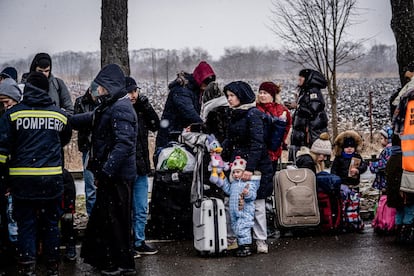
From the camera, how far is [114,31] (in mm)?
9633

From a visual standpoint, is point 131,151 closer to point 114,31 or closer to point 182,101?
point 182,101

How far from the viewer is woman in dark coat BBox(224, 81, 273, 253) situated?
24.4 ft

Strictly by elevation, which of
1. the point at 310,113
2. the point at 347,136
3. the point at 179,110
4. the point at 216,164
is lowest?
the point at 216,164

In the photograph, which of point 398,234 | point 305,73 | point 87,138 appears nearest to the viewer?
point 87,138

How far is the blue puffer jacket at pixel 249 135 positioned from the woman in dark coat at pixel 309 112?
2.15 metres

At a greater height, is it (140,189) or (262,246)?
(140,189)

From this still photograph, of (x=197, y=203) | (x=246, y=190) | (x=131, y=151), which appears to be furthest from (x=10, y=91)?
(x=246, y=190)

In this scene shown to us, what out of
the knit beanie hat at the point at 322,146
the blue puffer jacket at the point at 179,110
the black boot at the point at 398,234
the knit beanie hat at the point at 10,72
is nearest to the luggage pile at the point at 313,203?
the knit beanie hat at the point at 322,146

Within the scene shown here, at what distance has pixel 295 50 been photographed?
19062 mm

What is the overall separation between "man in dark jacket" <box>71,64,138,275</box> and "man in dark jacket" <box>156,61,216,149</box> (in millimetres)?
1474

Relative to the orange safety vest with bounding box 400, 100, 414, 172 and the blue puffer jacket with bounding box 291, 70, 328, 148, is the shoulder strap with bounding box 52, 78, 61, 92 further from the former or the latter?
the orange safety vest with bounding box 400, 100, 414, 172

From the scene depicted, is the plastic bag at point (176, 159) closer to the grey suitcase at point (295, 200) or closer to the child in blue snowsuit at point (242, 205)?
the child in blue snowsuit at point (242, 205)

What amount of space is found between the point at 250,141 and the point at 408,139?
1734mm

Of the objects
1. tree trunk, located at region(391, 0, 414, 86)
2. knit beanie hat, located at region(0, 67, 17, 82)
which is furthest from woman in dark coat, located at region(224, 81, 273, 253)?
tree trunk, located at region(391, 0, 414, 86)
